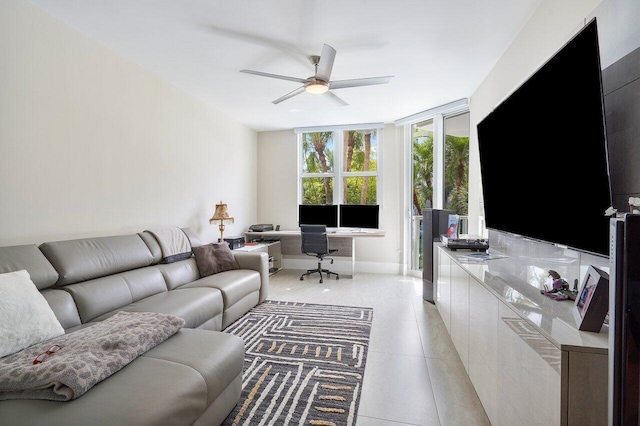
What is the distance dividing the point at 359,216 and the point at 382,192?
1.99 ft

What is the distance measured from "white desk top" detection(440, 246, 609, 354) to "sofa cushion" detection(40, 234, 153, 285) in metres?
2.59

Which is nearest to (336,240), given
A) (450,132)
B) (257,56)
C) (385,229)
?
(385,229)

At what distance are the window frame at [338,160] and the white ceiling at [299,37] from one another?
149 centimetres

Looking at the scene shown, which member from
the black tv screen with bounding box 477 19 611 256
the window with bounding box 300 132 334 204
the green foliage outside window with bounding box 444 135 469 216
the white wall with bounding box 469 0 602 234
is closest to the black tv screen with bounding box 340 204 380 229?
the window with bounding box 300 132 334 204

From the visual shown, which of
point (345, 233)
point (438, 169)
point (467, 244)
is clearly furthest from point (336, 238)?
point (467, 244)

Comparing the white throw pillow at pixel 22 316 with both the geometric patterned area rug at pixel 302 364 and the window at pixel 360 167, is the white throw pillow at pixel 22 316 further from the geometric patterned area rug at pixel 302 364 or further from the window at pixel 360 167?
the window at pixel 360 167

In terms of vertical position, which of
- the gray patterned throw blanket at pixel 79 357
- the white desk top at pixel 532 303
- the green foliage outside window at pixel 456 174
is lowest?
the gray patterned throw blanket at pixel 79 357

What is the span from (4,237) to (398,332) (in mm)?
3091

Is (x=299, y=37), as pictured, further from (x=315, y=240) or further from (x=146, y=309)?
(x=315, y=240)

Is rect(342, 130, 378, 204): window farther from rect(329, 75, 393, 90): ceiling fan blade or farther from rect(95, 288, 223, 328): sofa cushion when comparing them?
rect(95, 288, 223, 328): sofa cushion

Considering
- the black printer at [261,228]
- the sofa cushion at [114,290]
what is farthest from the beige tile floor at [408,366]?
the sofa cushion at [114,290]

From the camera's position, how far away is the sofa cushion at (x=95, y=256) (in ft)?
6.47

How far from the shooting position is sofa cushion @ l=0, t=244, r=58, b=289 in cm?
171

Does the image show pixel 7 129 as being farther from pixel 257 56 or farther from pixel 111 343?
pixel 257 56
